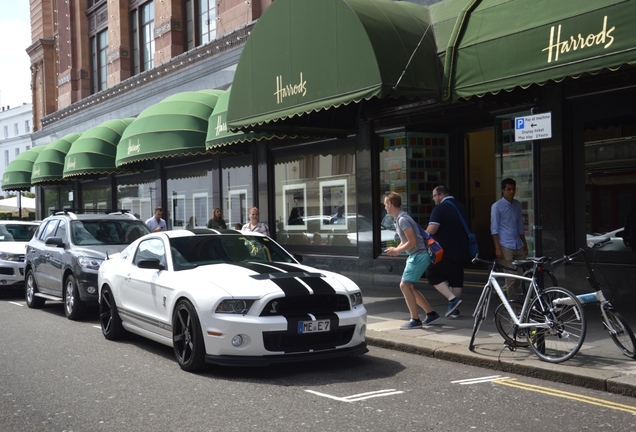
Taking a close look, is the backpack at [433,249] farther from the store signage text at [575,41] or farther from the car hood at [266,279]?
the store signage text at [575,41]

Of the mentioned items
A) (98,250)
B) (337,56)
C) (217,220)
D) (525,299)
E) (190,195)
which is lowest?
(525,299)

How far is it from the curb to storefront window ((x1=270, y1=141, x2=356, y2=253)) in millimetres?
6742

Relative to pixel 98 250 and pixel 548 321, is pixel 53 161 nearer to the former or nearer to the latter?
pixel 98 250

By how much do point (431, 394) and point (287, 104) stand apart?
23.1 feet

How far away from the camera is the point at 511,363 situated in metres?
7.92

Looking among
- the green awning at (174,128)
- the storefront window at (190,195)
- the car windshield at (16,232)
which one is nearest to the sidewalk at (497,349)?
the green awning at (174,128)

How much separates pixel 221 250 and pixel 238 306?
1.70 m

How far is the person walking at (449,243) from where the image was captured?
1100cm

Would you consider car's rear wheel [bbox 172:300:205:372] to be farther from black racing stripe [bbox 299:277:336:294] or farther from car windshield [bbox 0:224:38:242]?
car windshield [bbox 0:224:38:242]

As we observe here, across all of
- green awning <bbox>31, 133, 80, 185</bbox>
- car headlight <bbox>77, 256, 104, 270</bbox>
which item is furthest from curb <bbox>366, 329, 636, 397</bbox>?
green awning <bbox>31, 133, 80, 185</bbox>

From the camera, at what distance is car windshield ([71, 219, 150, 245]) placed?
44.7 feet

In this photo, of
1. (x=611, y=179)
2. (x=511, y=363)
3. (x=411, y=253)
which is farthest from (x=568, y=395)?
(x=611, y=179)

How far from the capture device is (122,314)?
32.5 ft

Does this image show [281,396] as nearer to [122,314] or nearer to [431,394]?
[431,394]
